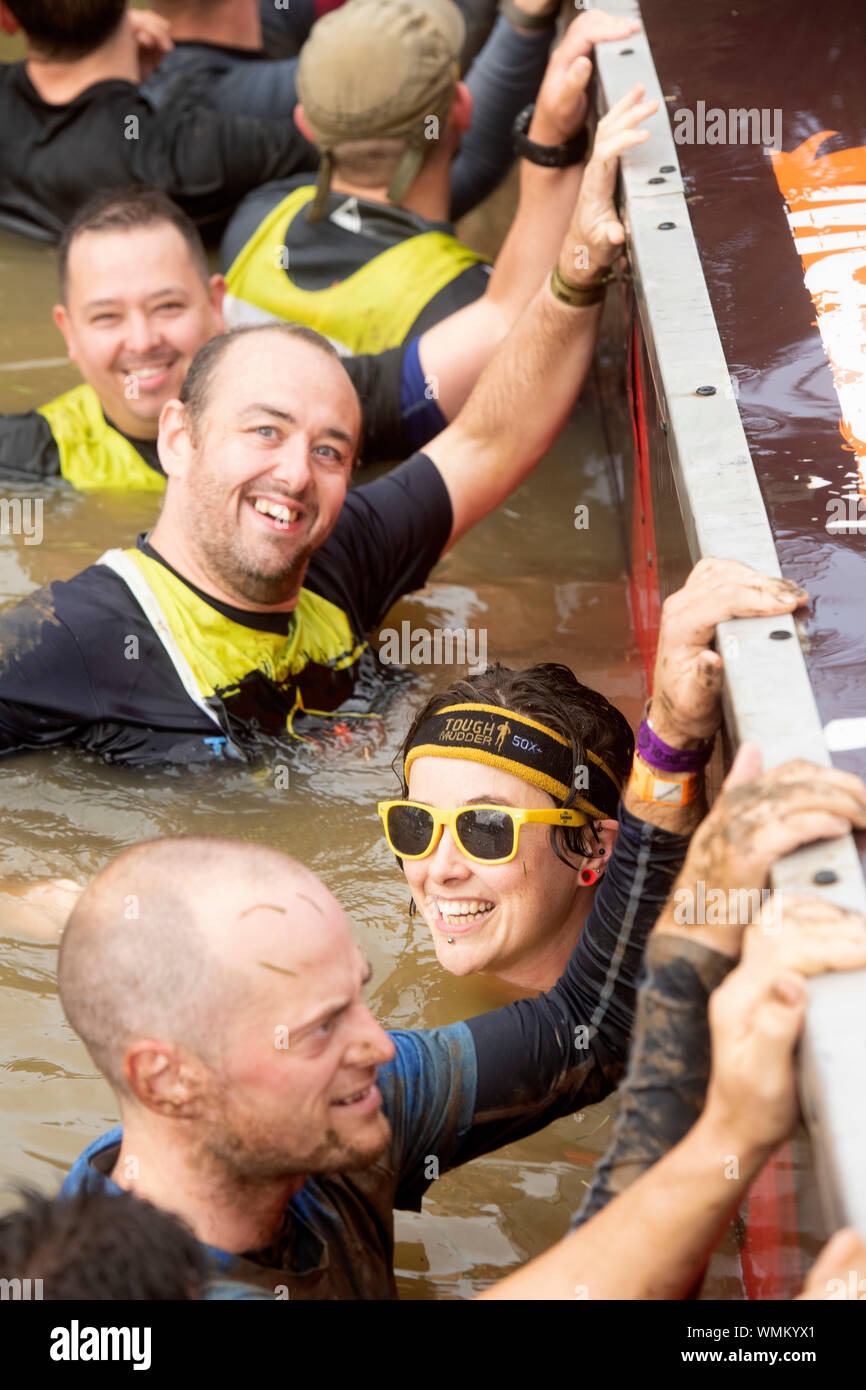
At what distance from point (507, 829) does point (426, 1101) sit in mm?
589

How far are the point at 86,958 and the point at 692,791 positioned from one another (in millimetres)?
850

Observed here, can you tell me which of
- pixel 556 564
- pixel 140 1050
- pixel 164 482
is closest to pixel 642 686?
pixel 556 564

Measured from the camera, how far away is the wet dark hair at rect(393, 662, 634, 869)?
2809 millimetres

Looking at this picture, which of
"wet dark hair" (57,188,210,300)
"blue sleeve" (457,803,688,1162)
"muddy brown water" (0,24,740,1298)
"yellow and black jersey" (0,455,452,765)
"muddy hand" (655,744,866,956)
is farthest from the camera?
"wet dark hair" (57,188,210,300)

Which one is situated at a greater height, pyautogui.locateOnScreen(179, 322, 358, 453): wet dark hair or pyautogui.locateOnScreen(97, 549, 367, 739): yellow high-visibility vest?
pyautogui.locateOnScreen(179, 322, 358, 453): wet dark hair

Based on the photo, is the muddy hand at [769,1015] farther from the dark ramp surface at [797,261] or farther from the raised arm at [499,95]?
the raised arm at [499,95]

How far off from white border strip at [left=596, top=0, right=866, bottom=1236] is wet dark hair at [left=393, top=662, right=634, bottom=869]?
0.56 metres

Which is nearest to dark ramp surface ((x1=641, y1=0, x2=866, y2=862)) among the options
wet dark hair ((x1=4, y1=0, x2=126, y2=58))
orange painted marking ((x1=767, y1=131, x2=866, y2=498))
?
orange painted marking ((x1=767, y1=131, x2=866, y2=498))

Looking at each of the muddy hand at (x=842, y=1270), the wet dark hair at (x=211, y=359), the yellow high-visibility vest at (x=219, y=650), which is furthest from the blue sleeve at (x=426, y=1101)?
the wet dark hair at (x=211, y=359)

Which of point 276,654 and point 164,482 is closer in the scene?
point 276,654

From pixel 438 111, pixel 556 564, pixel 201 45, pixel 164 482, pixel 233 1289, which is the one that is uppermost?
pixel 201 45

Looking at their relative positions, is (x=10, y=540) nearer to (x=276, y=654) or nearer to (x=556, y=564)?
(x=276, y=654)

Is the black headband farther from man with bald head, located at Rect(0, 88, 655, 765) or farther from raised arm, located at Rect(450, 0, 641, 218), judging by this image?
raised arm, located at Rect(450, 0, 641, 218)

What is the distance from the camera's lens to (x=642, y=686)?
3.86 m
